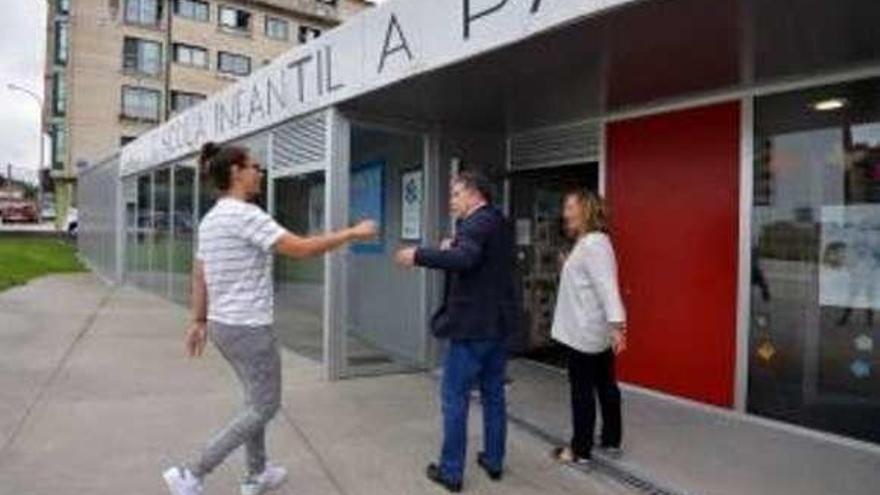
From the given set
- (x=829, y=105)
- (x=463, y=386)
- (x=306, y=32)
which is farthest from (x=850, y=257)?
(x=306, y=32)

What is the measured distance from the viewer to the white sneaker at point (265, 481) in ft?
18.0

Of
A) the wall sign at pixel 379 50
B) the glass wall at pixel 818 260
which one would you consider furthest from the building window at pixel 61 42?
the glass wall at pixel 818 260

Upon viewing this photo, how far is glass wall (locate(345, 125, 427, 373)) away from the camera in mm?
9602

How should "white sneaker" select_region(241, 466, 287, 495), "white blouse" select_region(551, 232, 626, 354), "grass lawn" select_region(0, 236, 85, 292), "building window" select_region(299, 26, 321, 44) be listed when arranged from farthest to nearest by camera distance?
1. "building window" select_region(299, 26, 321, 44)
2. "grass lawn" select_region(0, 236, 85, 292)
3. "white blouse" select_region(551, 232, 626, 354)
4. "white sneaker" select_region(241, 466, 287, 495)

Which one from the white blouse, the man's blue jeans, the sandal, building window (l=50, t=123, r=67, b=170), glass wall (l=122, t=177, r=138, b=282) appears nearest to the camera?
the man's blue jeans

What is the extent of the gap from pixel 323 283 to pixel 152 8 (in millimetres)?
54090

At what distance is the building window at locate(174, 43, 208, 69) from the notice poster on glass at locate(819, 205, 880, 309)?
181 ft

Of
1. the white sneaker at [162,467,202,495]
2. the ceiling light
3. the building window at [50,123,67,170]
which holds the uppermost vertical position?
the building window at [50,123,67,170]

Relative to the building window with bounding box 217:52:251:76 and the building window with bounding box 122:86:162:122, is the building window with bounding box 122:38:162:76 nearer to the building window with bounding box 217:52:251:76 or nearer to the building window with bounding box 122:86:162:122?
the building window with bounding box 122:86:162:122

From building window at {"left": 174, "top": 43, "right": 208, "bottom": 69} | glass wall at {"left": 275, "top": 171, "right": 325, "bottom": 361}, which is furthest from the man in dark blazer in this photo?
building window at {"left": 174, "top": 43, "right": 208, "bottom": 69}

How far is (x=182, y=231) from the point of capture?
16.7 meters

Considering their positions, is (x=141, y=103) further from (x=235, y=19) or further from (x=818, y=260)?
(x=818, y=260)

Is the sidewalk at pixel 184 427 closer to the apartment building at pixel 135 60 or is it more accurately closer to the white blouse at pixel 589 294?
the white blouse at pixel 589 294

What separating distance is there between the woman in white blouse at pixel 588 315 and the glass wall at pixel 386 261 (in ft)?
11.7
